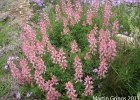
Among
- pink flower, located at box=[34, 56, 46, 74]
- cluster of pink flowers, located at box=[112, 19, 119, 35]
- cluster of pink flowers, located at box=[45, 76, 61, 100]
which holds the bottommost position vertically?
cluster of pink flowers, located at box=[45, 76, 61, 100]

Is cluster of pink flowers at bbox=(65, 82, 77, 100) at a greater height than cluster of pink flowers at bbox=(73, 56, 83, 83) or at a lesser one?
lesser

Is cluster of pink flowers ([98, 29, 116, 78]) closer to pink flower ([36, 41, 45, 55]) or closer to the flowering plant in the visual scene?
the flowering plant

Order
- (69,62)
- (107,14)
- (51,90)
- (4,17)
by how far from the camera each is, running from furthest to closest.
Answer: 1. (4,17)
2. (107,14)
3. (69,62)
4. (51,90)

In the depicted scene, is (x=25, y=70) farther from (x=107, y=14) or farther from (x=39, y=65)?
(x=107, y=14)

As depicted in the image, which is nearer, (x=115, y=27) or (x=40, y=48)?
(x=40, y=48)

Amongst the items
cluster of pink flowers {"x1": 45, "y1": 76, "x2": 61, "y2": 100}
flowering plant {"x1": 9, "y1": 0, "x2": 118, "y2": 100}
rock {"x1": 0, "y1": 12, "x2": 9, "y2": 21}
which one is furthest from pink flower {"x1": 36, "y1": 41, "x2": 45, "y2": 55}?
rock {"x1": 0, "y1": 12, "x2": 9, "y2": 21}

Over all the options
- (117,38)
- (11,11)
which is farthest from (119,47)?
(11,11)

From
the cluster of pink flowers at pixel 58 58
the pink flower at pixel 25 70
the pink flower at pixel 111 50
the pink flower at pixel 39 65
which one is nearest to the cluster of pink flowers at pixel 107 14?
the pink flower at pixel 111 50

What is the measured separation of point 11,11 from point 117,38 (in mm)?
3446

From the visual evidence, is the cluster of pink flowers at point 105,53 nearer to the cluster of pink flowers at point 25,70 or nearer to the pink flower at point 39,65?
the pink flower at point 39,65

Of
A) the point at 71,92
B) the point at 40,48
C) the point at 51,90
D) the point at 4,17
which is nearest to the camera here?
the point at 71,92

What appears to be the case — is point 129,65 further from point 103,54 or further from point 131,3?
point 131,3

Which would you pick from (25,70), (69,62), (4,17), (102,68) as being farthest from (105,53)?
(4,17)

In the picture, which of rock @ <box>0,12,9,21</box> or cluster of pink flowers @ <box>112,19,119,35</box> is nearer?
cluster of pink flowers @ <box>112,19,119,35</box>
